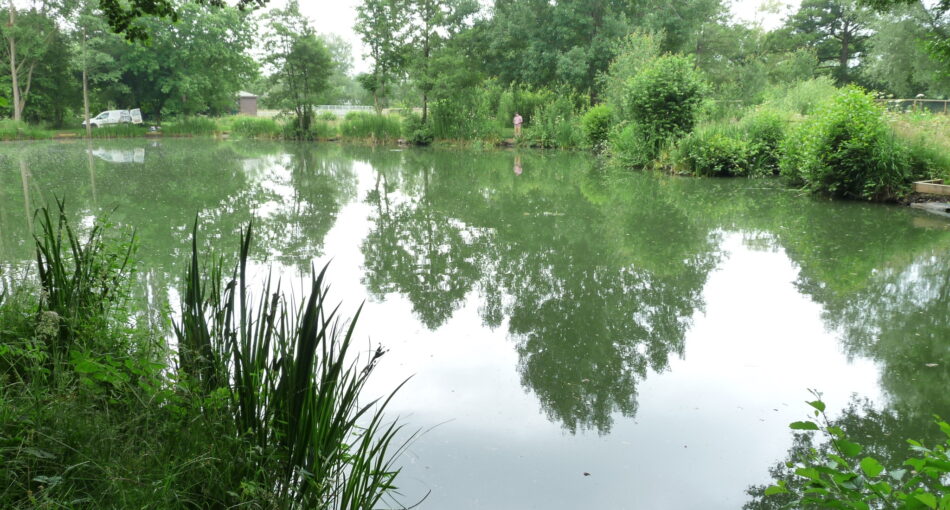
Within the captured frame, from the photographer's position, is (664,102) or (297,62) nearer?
(664,102)

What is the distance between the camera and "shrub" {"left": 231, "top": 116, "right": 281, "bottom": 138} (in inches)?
1113

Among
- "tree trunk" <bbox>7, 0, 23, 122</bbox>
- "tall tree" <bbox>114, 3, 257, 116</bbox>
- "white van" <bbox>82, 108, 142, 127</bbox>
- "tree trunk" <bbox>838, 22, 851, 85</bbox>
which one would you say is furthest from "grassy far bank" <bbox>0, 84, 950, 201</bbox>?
"tree trunk" <bbox>838, 22, 851, 85</bbox>

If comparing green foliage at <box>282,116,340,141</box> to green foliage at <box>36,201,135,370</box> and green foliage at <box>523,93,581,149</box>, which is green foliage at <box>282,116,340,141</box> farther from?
green foliage at <box>36,201,135,370</box>

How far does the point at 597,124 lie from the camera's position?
62.4 ft

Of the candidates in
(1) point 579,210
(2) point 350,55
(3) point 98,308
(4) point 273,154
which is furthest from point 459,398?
(2) point 350,55

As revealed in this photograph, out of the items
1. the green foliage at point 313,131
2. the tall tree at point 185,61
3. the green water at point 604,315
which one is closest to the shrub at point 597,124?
the green water at point 604,315

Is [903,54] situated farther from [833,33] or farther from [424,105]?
[424,105]

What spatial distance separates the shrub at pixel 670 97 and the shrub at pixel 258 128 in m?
18.6

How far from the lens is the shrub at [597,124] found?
18.7 m

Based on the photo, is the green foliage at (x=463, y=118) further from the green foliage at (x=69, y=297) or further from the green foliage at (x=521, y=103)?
the green foliage at (x=69, y=297)

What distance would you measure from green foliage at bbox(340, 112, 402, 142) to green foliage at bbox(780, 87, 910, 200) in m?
16.9

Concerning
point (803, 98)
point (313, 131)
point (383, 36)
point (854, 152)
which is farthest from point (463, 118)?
point (854, 152)

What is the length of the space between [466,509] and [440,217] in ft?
20.4

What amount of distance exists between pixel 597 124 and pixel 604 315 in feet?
50.5
